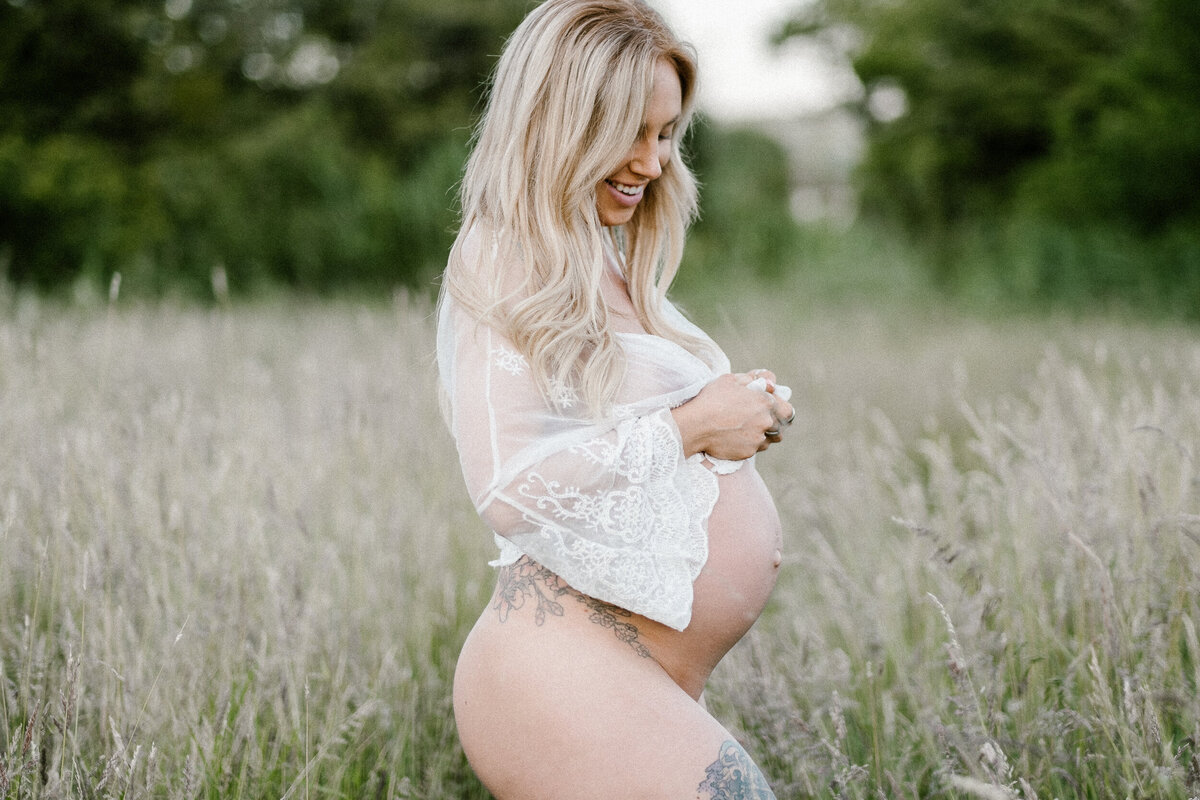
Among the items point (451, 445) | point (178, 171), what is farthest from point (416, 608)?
point (178, 171)

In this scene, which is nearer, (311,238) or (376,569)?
(376,569)

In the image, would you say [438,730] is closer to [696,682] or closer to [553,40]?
[696,682]

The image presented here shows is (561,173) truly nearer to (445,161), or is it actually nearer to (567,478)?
(567,478)

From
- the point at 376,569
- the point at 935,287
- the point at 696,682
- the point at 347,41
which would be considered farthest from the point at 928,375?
the point at 347,41

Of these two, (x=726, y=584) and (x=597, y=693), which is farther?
(x=726, y=584)

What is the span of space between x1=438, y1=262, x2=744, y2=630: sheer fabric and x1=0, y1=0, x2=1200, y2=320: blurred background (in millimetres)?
5508

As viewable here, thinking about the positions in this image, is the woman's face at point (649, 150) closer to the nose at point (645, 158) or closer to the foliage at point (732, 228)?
the nose at point (645, 158)

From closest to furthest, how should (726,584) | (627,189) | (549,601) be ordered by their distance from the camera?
1. (549,601)
2. (726,584)
3. (627,189)

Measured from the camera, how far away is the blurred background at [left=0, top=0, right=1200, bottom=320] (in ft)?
35.7

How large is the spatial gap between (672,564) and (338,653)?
4.76 ft

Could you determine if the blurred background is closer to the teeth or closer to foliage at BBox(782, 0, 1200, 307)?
foliage at BBox(782, 0, 1200, 307)

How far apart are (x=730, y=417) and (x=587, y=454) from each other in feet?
0.95

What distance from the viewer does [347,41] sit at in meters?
Result: 21.7

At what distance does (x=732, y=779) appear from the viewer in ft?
5.00
